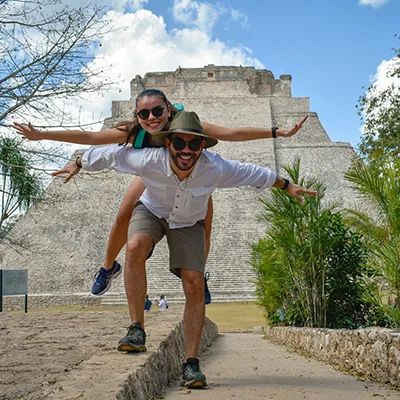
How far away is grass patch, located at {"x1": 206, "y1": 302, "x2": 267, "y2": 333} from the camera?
12458 mm

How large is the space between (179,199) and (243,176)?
0.36m

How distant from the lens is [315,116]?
34.2 m

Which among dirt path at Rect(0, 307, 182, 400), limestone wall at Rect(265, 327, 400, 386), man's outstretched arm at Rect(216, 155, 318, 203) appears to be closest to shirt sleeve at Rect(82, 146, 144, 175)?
man's outstretched arm at Rect(216, 155, 318, 203)

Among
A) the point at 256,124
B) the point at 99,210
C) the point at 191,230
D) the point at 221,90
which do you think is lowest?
the point at 191,230

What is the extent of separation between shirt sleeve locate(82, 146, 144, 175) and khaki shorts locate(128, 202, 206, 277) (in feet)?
0.95

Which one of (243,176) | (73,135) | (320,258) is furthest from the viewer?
(320,258)

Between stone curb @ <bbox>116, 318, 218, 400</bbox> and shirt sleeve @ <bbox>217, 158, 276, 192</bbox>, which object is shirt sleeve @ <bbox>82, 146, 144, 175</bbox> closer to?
shirt sleeve @ <bbox>217, 158, 276, 192</bbox>

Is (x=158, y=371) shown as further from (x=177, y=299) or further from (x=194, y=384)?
(x=177, y=299)

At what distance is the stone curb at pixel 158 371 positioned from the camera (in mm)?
2360

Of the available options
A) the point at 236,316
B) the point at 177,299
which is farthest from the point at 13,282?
the point at 177,299

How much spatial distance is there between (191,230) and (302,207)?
12.4 feet

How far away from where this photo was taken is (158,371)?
2951mm

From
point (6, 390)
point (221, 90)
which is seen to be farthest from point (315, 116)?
point (6, 390)

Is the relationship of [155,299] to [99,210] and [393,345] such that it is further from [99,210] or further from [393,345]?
[393,345]
